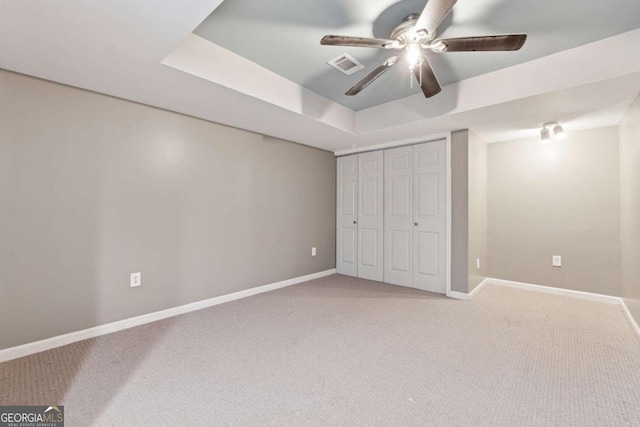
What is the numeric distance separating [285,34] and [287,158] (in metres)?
1.94

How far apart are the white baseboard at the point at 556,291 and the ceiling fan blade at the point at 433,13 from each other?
3.55 meters

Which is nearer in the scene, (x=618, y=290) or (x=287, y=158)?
(x=618, y=290)

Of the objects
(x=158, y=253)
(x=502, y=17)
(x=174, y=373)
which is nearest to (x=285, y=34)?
(x=502, y=17)

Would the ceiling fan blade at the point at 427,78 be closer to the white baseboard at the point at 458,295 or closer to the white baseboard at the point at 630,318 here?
the white baseboard at the point at 458,295

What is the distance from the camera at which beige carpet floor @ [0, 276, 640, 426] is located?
1423mm

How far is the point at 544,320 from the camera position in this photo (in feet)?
8.66

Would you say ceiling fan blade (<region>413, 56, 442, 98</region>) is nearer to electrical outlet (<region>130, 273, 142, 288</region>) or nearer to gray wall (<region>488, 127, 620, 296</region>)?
gray wall (<region>488, 127, 620, 296</region>)

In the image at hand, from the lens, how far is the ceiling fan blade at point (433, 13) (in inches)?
52.3

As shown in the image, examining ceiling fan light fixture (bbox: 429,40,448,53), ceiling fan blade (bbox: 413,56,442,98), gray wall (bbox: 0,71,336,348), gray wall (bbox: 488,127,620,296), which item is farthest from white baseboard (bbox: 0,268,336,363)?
gray wall (bbox: 488,127,620,296)

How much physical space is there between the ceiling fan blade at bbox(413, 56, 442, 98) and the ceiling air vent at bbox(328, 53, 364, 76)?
0.51 metres

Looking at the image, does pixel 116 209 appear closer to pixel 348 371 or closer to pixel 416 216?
pixel 348 371

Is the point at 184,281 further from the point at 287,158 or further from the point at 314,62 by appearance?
the point at 314,62

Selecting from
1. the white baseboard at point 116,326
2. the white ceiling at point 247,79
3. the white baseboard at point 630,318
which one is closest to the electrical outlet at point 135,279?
the white baseboard at point 116,326

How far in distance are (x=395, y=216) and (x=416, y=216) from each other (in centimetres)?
31
